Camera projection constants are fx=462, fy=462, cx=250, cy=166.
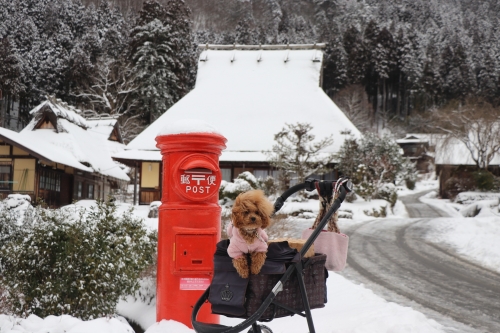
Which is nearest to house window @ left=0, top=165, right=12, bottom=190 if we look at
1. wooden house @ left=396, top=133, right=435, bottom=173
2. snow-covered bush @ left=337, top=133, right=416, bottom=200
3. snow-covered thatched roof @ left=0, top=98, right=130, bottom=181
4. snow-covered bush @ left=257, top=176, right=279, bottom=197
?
snow-covered thatched roof @ left=0, top=98, right=130, bottom=181

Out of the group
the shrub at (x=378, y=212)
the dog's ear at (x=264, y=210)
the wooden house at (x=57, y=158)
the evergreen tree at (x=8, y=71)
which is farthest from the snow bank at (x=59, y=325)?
the evergreen tree at (x=8, y=71)

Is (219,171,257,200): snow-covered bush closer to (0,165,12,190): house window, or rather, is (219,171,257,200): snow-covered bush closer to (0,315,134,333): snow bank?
(0,165,12,190): house window

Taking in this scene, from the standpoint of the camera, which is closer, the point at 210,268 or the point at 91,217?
the point at 210,268

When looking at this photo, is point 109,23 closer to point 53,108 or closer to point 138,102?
point 138,102

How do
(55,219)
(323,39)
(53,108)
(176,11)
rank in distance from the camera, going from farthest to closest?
(323,39)
(176,11)
(53,108)
(55,219)

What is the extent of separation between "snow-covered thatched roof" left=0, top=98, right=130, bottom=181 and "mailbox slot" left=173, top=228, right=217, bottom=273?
17245 millimetres

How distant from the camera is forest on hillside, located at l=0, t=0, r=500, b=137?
41.8 meters

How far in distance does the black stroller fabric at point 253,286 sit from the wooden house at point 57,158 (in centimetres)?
1391

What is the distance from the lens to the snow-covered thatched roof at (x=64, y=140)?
20.5m

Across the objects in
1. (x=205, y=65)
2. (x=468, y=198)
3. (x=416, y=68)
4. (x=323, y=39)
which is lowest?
(x=468, y=198)

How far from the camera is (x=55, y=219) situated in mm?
4961

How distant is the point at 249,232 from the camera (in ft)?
9.33

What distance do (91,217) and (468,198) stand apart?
30020 mm

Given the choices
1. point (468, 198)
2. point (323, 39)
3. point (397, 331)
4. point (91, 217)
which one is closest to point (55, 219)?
point (91, 217)
